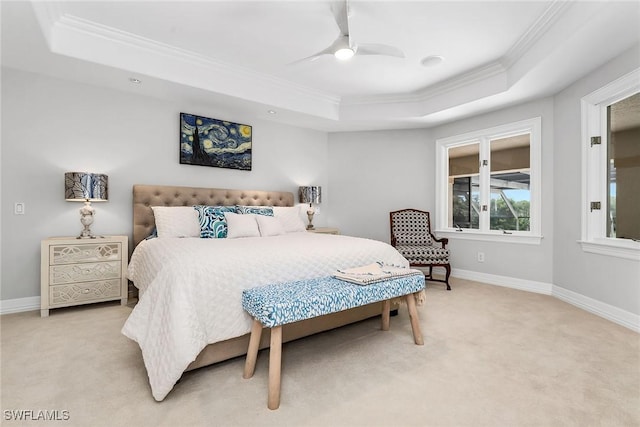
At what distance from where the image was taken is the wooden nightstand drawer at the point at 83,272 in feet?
9.83

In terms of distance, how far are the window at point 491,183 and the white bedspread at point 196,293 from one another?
119 inches

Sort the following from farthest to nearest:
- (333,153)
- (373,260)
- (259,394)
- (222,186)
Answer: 1. (333,153)
2. (222,186)
3. (373,260)
4. (259,394)

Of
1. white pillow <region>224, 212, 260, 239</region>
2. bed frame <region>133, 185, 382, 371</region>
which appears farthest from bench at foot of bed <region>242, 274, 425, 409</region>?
white pillow <region>224, 212, 260, 239</region>

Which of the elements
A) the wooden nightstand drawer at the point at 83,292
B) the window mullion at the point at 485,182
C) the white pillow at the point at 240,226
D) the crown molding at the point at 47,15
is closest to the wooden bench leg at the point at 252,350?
the white pillow at the point at 240,226

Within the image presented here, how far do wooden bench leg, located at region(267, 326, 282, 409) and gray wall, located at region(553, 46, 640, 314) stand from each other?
3.11 m

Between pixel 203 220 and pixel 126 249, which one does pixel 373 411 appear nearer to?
pixel 203 220

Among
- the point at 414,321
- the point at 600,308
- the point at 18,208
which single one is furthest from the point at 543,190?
the point at 18,208

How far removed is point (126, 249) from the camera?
3334 millimetres

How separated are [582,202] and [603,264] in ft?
2.21

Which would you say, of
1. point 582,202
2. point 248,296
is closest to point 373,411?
point 248,296

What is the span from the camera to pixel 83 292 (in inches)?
123

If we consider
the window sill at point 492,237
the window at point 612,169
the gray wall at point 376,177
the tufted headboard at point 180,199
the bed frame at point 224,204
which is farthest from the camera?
the gray wall at point 376,177

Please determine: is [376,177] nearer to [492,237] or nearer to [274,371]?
[492,237]

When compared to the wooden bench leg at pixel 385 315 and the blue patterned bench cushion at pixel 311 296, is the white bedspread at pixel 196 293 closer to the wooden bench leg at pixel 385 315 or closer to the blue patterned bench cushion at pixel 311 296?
the blue patterned bench cushion at pixel 311 296
